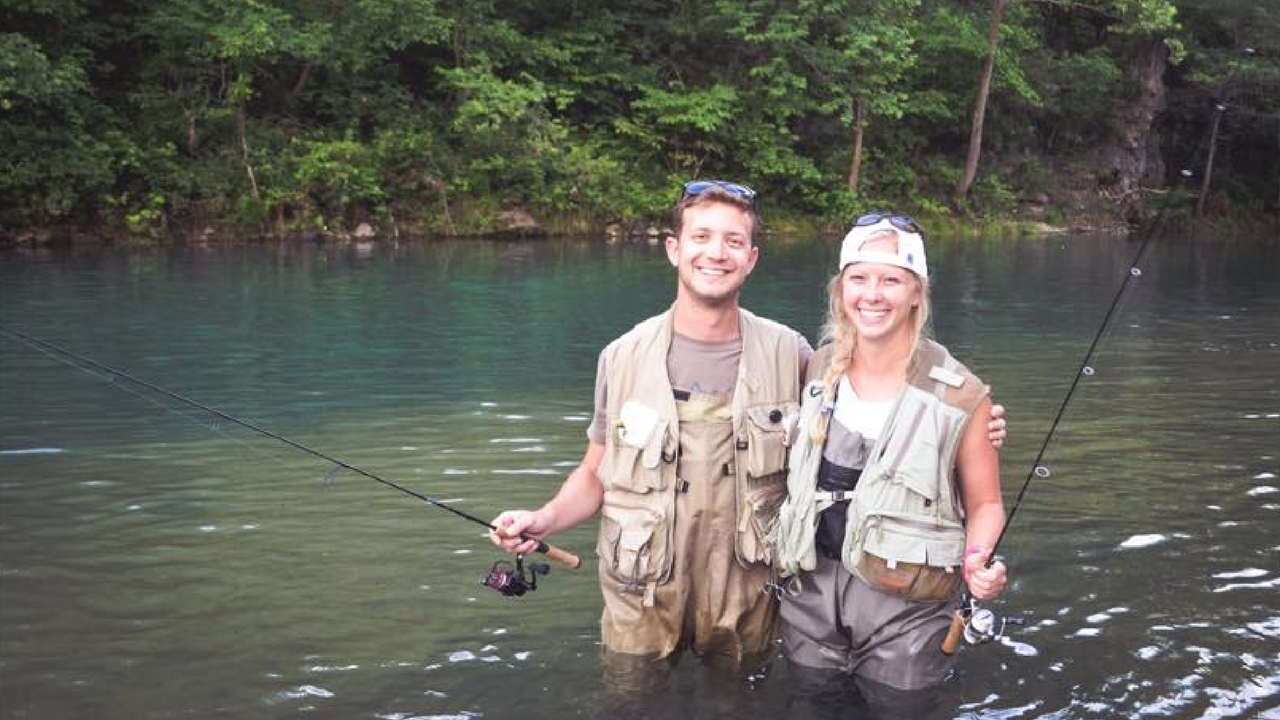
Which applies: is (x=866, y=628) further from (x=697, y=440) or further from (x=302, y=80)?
(x=302, y=80)

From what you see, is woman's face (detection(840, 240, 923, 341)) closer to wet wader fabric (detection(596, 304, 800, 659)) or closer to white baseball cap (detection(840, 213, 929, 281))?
white baseball cap (detection(840, 213, 929, 281))

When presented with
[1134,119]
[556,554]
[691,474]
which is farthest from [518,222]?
[691,474]

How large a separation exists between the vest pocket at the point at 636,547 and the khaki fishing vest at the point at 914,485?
0.40 m

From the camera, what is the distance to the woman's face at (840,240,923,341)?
362 cm

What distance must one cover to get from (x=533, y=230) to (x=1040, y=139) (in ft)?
64.7

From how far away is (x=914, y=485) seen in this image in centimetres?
354

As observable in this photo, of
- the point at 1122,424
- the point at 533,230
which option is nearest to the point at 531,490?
the point at 1122,424

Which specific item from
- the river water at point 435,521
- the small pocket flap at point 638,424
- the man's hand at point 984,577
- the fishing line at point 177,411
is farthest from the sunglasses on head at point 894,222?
the fishing line at point 177,411

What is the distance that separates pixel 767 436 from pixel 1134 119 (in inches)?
1610

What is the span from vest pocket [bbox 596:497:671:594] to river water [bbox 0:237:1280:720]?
54 cm

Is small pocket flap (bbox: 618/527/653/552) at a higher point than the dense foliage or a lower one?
lower

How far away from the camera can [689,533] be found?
388 cm

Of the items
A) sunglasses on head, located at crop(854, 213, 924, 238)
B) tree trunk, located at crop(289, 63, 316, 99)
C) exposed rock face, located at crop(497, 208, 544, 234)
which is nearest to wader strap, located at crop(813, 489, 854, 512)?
sunglasses on head, located at crop(854, 213, 924, 238)

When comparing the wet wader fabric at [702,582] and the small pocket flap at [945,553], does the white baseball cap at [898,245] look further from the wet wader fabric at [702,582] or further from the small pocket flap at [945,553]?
the small pocket flap at [945,553]
